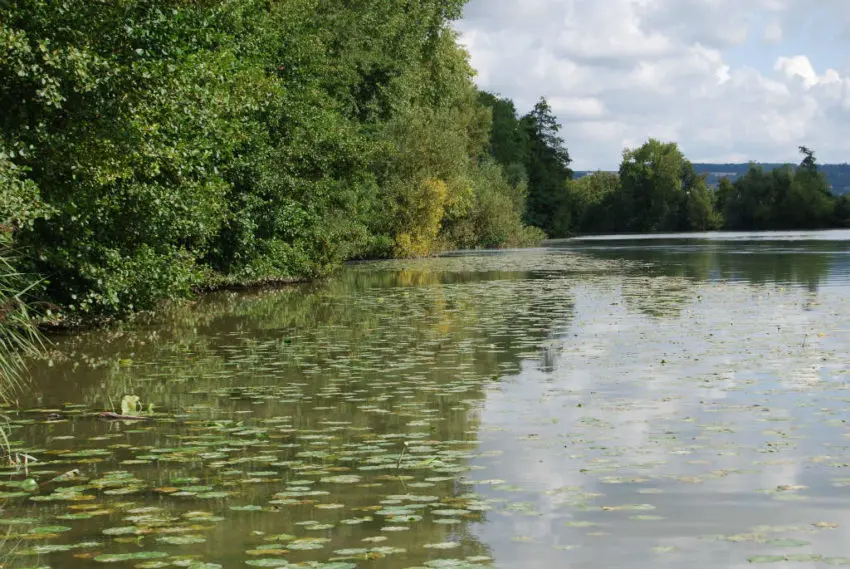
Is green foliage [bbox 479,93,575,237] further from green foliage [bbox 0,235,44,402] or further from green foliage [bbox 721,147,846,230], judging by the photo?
green foliage [bbox 0,235,44,402]

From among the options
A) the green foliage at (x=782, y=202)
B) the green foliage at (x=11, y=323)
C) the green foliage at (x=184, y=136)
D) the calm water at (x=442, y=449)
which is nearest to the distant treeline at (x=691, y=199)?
the green foliage at (x=782, y=202)

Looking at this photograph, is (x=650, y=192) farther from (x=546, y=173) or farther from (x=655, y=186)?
(x=546, y=173)

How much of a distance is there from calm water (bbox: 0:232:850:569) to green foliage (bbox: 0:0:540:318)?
1953 millimetres

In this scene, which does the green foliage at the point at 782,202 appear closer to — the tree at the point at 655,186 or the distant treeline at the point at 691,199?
the distant treeline at the point at 691,199

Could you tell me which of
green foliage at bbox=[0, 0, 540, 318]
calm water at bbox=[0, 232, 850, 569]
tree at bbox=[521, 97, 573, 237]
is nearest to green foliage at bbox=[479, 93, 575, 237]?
tree at bbox=[521, 97, 573, 237]

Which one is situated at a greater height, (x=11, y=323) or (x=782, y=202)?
(x=782, y=202)

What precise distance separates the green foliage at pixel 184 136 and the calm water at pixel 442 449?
1.95 meters

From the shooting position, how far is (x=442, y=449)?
8.48 meters

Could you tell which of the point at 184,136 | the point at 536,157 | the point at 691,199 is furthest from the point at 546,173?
the point at 184,136

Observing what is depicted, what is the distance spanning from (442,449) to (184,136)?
33.1 ft

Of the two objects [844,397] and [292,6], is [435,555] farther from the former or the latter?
[292,6]

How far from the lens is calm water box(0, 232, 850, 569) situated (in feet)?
19.6

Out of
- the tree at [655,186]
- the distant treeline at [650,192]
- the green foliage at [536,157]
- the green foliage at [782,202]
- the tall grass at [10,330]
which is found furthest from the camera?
the tree at [655,186]

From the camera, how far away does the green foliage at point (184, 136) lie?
1393 cm
